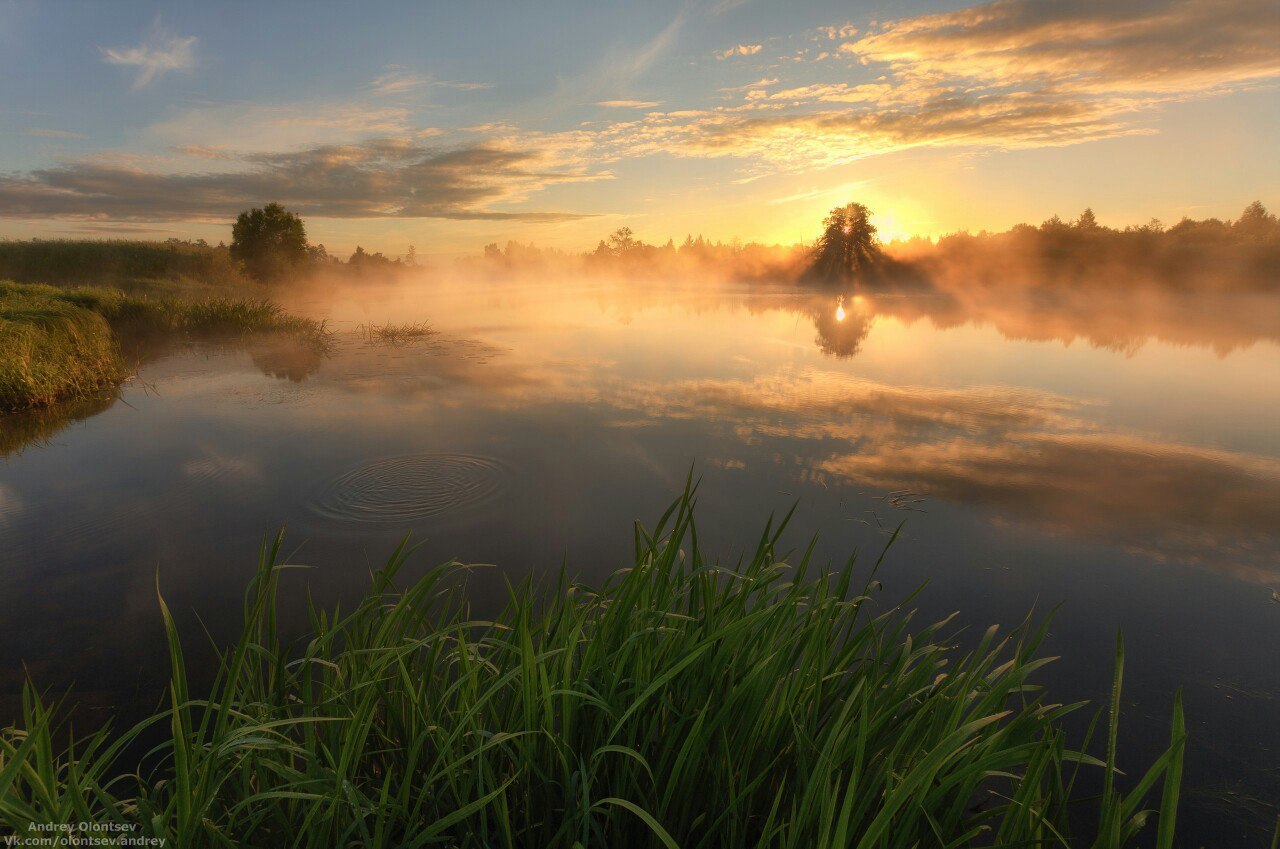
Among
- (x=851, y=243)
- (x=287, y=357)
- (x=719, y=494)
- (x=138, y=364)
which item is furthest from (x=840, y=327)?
(x=851, y=243)

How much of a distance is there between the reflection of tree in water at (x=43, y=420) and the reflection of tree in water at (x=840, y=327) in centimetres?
1574

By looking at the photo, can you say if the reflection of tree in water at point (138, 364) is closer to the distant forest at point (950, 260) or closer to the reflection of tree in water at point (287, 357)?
the reflection of tree in water at point (287, 357)

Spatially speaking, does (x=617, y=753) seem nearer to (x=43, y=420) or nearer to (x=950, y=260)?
(x=43, y=420)

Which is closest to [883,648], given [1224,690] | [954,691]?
[954,691]

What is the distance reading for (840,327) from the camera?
2167 cm

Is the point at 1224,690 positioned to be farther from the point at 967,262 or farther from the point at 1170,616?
the point at 967,262

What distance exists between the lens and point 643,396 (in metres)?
11.4

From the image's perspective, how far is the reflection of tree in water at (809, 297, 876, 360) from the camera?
659 inches

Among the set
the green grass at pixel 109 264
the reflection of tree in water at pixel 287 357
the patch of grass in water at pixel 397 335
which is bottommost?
the reflection of tree in water at pixel 287 357

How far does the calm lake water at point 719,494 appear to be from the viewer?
4191 mm

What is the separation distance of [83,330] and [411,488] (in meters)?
11.7

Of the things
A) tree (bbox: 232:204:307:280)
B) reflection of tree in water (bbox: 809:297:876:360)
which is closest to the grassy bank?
reflection of tree in water (bbox: 809:297:876:360)

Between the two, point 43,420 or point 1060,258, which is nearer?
point 43,420

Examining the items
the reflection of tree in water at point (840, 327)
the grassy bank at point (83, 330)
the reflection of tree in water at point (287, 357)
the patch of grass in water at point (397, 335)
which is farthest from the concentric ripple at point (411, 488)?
the patch of grass in water at point (397, 335)
